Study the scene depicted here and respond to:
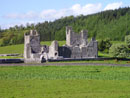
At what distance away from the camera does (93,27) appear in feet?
494

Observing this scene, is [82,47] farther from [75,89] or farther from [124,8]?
[124,8]

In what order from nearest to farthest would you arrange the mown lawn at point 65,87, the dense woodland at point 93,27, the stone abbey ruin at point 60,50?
the mown lawn at point 65,87, the stone abbey ruin at point 60,50, the dense woodland at point 93,27

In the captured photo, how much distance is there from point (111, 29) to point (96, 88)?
366ft

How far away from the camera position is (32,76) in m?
34.3

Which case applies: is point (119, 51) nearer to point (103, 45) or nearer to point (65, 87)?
point (103, 45)

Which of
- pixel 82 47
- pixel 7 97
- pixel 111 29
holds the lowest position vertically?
pixel 7 97

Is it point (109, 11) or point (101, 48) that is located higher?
point (109, 11)

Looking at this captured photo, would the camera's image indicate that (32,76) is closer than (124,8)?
Yes

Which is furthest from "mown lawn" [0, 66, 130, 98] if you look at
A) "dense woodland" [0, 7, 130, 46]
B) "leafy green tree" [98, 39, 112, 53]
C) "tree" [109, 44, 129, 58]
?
"dense woodland" [0, 7, 130, 46]

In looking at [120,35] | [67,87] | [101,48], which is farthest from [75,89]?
[120,35]

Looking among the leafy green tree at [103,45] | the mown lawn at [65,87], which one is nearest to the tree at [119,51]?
the leafy green tree at [103,45]

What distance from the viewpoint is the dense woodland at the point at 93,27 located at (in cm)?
13375

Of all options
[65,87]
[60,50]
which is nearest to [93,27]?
[60,50]

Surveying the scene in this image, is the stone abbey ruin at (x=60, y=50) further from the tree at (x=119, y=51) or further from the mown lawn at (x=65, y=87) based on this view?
the mown lawn at (x=65, y=87)
